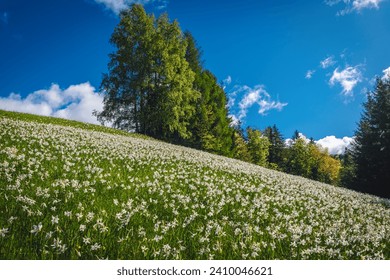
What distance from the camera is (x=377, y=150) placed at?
31.6m

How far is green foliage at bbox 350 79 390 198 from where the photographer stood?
31.0 metres

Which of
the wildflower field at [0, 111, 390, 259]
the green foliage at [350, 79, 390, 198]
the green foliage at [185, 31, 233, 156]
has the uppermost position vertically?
the green foliage at [185, 31, 233, 156]

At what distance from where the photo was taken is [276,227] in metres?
6.57

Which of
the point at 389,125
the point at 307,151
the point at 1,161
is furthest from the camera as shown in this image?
the point at 307,151

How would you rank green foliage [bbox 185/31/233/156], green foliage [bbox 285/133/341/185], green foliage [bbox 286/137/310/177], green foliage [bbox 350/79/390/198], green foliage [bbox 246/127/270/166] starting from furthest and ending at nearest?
green foliage [bbox 285/133/341/185]
green foliage [bbox 286/137/310/177]
green foliage [bbox 246/127/270/166]
green foliage [bbox 185/31/233/156]
green foliage [bbox 350/79/390/198]

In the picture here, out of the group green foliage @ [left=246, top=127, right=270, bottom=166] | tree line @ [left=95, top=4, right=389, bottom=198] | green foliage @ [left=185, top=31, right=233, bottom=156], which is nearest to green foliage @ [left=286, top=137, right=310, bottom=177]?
green foliage @ [left=246, top=127, right=270, bottom=166]

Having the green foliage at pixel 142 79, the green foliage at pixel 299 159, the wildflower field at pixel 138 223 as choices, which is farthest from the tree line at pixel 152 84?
the green foliage at pixel 299 159

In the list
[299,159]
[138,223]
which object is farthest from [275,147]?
[138,223]

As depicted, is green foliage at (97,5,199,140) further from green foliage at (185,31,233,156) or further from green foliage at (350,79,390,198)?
green foliage at (350,79,390,198)

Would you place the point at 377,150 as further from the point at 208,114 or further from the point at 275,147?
the point at 275,147

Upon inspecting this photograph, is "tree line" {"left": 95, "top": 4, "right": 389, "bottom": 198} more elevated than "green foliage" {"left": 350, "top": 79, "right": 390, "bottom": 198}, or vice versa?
"tree line" {"left": 95, "top": 4, "right": 389, "bottom": 198}

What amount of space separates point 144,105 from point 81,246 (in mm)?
34598
